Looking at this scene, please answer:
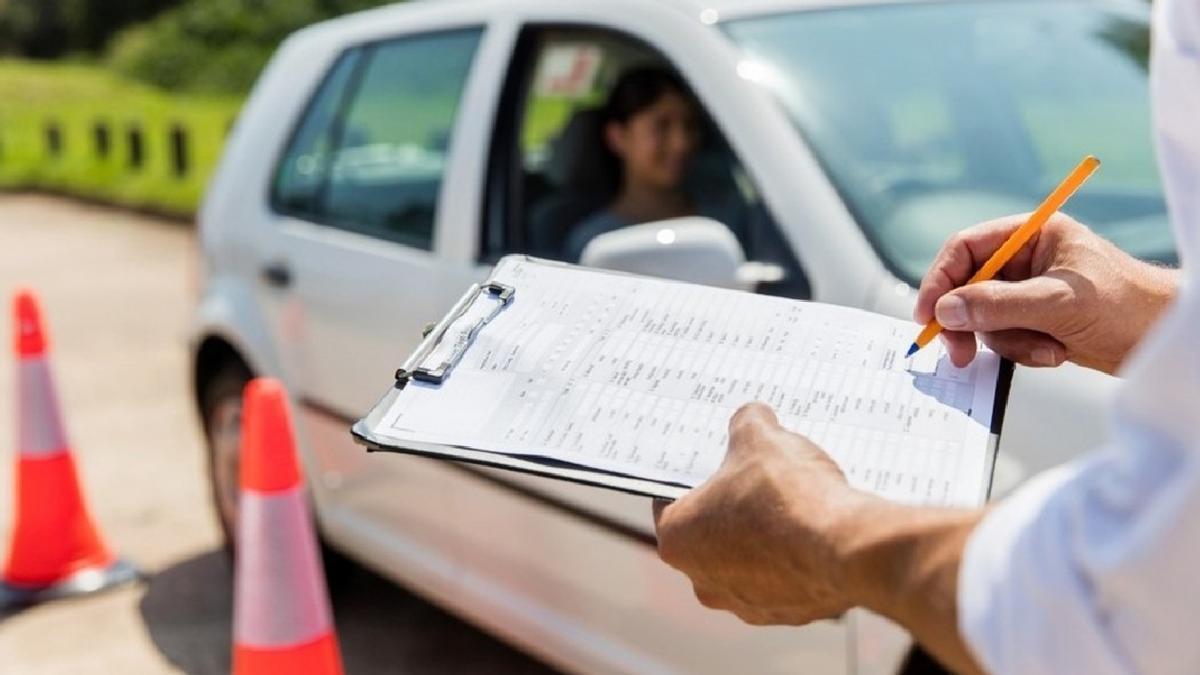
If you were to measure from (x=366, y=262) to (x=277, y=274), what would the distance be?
1.48 ft

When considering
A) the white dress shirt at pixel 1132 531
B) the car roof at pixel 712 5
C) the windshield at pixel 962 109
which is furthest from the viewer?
the car roof at pixel 712 5

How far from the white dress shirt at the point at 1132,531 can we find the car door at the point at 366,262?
2.31 metres

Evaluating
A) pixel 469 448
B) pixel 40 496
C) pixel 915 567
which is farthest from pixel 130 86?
pixel 915 567

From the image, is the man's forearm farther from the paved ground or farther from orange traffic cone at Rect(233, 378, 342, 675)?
the paved ground

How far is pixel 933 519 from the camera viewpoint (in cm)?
107

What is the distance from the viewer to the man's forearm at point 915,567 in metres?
1.01

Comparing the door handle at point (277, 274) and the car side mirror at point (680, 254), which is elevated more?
the car side mirror at point (680, 254)

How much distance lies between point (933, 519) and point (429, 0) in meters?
3.18

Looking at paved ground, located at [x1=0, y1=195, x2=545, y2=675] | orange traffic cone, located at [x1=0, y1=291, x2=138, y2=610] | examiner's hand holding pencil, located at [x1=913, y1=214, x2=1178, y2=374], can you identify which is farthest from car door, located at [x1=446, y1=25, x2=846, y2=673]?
orange traffic cone, located at [x1=0, y1=291, x2=138, y2=610]

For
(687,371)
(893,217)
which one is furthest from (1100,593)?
(893,217)

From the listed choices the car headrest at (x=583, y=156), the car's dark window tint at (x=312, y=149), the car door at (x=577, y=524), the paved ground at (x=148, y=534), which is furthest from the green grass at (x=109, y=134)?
the car door at (x=577, y=524)

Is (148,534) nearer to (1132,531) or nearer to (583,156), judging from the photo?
(583,156)

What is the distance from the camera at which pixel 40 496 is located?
14.2ft

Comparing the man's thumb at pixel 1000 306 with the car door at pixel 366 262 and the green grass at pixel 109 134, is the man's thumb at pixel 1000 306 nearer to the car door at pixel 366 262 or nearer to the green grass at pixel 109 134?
the car door at pixel 366 262
